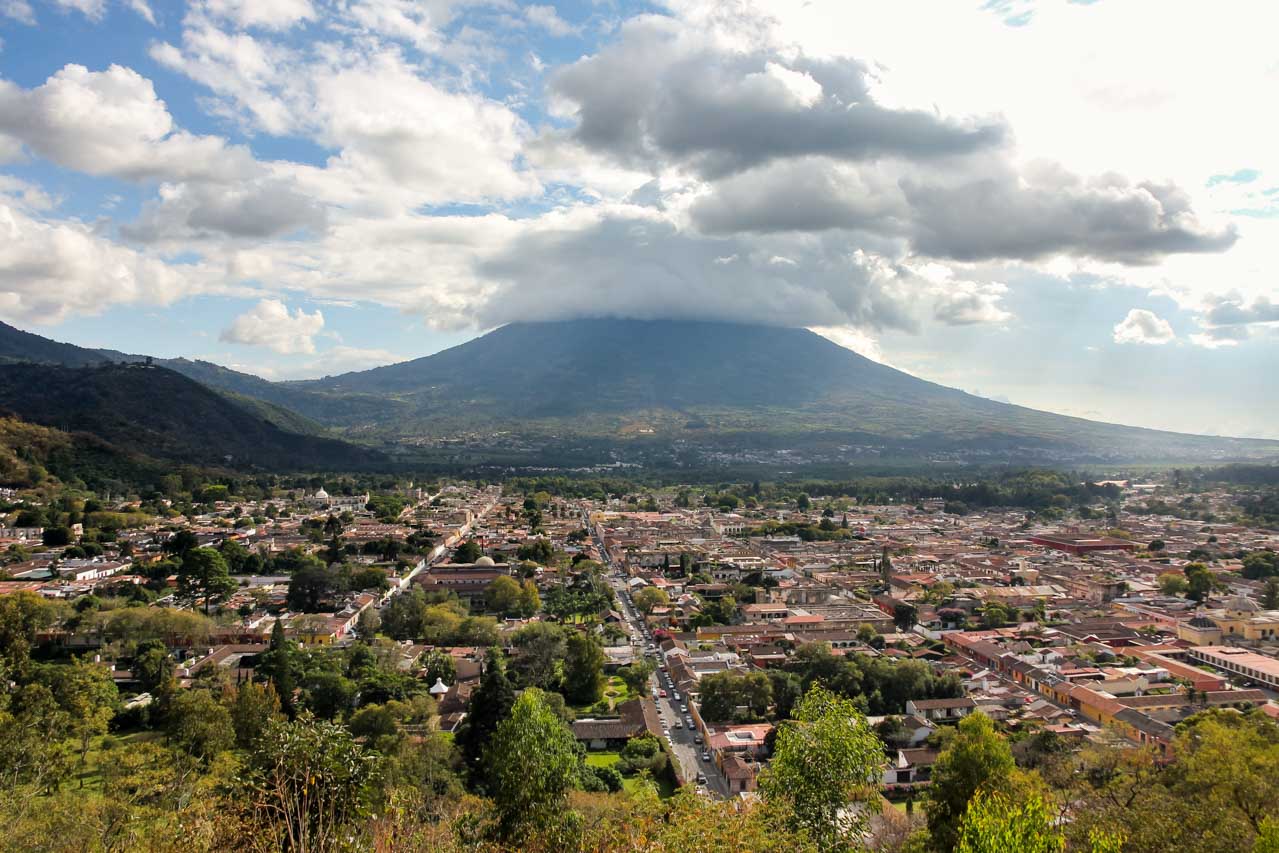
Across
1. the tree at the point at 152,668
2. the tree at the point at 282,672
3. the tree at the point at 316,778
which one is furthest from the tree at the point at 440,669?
the tree at the point at 316,778

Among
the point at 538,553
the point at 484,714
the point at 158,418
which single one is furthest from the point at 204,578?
the point at 158,418

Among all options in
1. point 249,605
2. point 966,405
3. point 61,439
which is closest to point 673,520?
point 249,605

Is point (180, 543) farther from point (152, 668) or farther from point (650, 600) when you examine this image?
point (650, 600)

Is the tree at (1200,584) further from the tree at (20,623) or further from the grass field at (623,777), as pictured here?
the tree at (20,623)

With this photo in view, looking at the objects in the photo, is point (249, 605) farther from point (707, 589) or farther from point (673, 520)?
point (673, 520)

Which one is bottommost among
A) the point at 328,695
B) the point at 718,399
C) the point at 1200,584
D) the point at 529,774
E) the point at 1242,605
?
the point at 328,695

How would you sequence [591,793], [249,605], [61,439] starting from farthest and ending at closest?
[61,439] → [249,605] → [591,793]

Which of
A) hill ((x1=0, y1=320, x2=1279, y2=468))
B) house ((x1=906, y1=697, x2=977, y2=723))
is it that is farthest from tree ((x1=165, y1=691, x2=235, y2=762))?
hill ((x1=0, y1=320, x2=1279, y2=468))

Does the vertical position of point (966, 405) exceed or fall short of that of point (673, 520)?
it exceeds it
